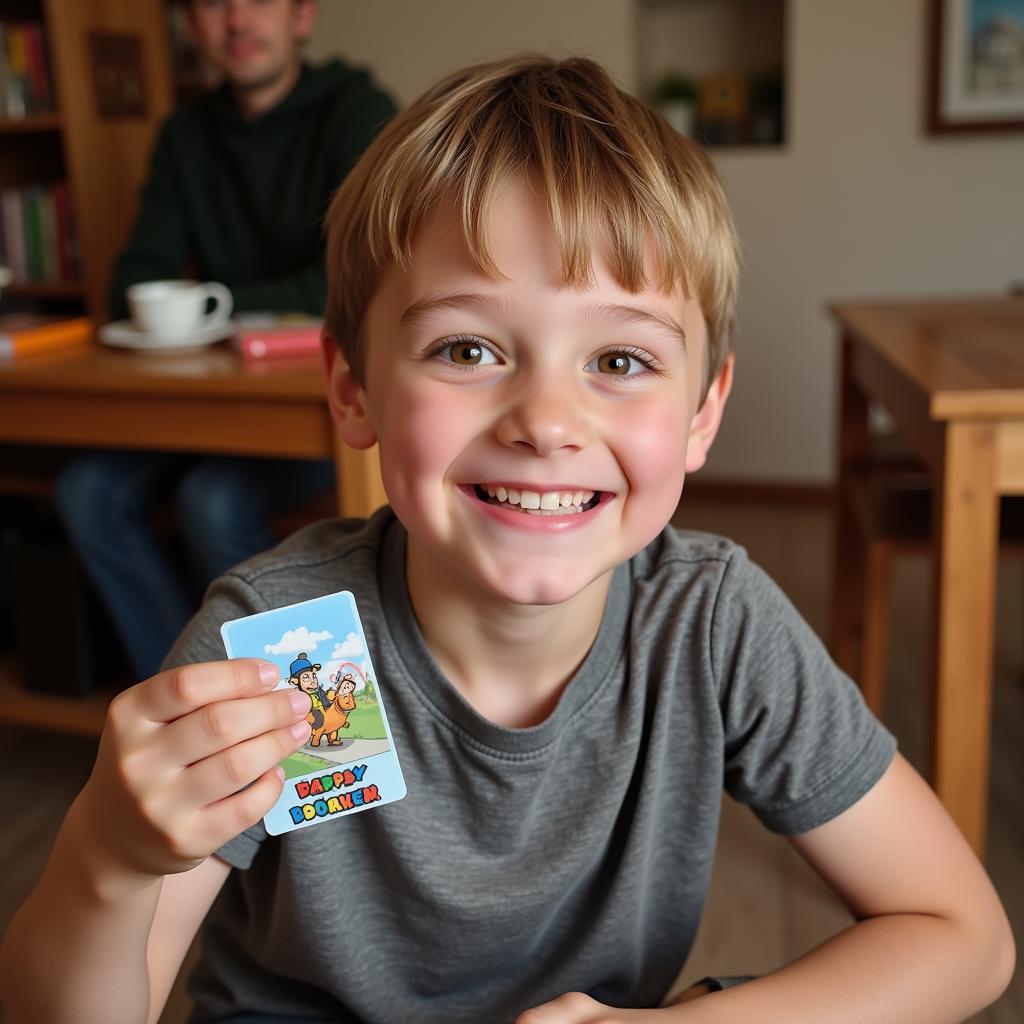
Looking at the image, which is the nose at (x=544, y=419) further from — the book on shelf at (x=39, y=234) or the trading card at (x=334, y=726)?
the book on shelf at (x=39, y=234)

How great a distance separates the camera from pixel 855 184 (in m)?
3.49

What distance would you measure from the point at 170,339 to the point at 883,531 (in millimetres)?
1262

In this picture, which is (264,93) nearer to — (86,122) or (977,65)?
(86,122)

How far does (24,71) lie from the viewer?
3551 millimetres

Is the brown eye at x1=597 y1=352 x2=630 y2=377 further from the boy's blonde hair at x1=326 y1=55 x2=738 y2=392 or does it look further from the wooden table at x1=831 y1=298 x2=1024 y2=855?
the wooden table at x1=831 y1=298 x2=1024 y2=855

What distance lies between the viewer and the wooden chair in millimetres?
1896

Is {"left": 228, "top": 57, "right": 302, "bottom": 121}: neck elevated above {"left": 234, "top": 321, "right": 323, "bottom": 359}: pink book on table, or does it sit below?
above

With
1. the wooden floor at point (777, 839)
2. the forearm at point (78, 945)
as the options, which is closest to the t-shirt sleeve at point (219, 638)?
the forearm at point (78, 945)

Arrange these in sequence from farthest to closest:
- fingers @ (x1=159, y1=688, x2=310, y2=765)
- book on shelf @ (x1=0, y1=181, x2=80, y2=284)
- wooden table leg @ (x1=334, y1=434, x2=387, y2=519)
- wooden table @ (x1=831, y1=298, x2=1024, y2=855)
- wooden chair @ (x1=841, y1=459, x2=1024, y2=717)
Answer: book on shelf @ (x1=0, y1=181, x2=80, y2=284) < wooden chair @ (x1=841, y1=459, x2=1024, y2=717) < wooden table leg @ (x1=334, y1=434, x2=387, y2=519) < wooden table @ (x1=831, y1=298, x2=1024, y2=855) < fingers @ (x1=159, y1=688, x2=310, y2=765)

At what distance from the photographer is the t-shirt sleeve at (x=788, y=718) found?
86 cm

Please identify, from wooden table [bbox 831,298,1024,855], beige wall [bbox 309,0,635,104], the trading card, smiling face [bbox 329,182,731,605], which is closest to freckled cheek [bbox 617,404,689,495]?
smiling face [bbox 329,182,731,605]

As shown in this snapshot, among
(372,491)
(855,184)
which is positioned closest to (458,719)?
(372,491)

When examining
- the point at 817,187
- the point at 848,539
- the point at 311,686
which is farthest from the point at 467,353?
the point at 817,187

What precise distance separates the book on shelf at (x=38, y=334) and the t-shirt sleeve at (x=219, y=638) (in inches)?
50.0
